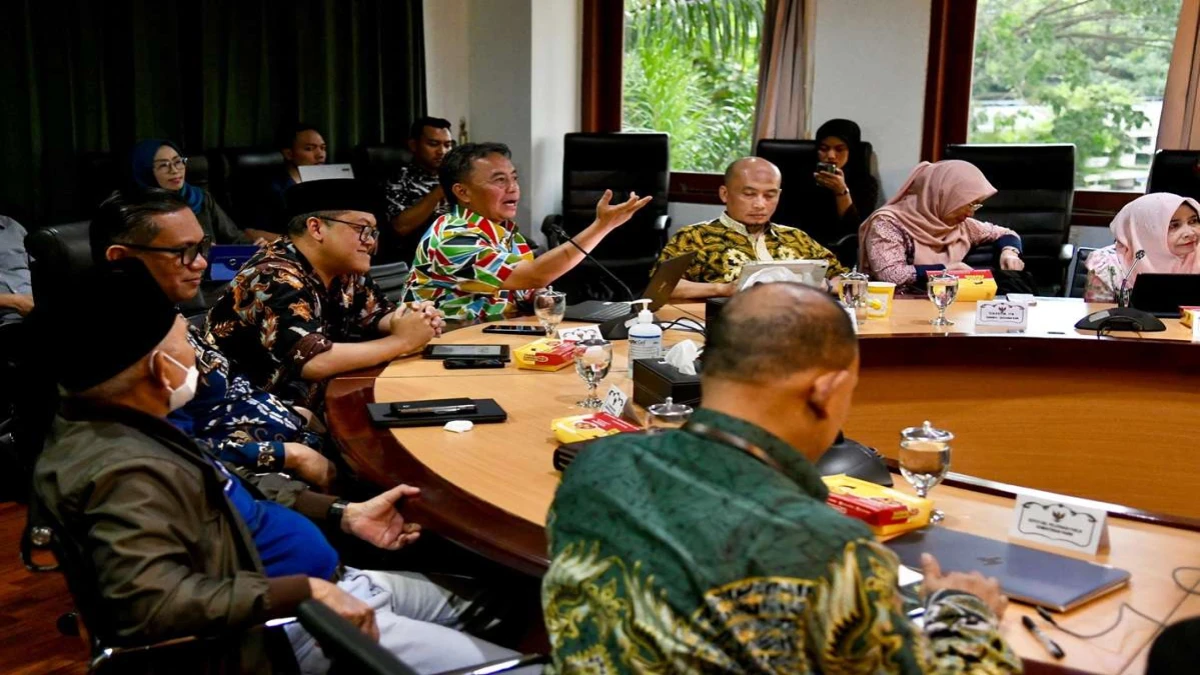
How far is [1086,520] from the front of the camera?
4.94ft

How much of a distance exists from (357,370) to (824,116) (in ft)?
13.5

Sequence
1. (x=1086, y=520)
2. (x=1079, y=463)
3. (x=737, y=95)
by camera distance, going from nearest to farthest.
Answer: (x=1086, y=520), (x=1079, y=463), (x=737, y=95)

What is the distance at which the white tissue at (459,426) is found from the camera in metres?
2.05

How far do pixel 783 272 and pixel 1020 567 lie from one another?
1.43m

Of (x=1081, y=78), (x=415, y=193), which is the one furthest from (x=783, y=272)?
(x=1081, y=78)

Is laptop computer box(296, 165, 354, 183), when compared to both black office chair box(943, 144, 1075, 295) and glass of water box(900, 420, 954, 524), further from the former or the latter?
glass of water box(900, 420, 954, 524)

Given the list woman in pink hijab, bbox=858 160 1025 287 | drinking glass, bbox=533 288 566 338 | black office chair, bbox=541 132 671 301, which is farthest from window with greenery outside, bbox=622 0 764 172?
drinking glass, bbox=533 288 566 338

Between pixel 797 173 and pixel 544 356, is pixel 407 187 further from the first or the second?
pixel 544 356

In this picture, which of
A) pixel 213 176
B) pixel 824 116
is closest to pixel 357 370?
pixel 213 176

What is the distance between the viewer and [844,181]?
5.56 metres

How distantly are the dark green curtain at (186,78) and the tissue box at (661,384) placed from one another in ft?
11.4

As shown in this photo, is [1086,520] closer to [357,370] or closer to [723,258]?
[357,370]

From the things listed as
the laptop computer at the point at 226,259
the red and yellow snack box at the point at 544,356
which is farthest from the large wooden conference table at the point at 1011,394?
the laptop computer at the point at 226,259

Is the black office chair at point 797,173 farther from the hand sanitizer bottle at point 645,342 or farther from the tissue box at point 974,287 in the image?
the hand sanitizer bottle at point 645,342
